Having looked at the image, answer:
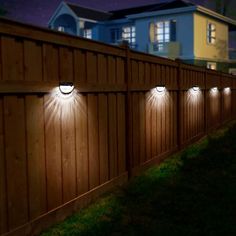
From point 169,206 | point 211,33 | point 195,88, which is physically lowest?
point 169,206

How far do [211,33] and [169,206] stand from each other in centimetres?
2636

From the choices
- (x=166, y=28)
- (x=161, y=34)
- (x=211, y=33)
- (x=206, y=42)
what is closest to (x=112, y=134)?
(x=166, y=28)

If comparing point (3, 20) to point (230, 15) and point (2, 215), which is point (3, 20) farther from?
point (230, 15)

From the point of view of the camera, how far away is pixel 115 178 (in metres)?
6.66

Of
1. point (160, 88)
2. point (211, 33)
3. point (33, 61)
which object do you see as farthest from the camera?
point (211, 33)

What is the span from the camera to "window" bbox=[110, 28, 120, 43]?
32719 mm

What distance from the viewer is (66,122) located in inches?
201

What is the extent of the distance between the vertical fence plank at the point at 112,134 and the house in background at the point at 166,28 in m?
21.8

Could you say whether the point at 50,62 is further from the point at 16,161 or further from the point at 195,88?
the point at 195,88

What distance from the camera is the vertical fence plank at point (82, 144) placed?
539cm

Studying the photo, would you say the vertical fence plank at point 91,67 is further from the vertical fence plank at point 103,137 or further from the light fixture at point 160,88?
the light fixture at point 160,88

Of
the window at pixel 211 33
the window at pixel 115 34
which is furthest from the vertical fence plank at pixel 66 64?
the window at pixel 115 34

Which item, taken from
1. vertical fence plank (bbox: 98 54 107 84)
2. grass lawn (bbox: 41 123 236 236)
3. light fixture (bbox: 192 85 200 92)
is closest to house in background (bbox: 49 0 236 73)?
light fixture (bbox: 192 85 200 92)

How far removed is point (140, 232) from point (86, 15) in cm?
3009
